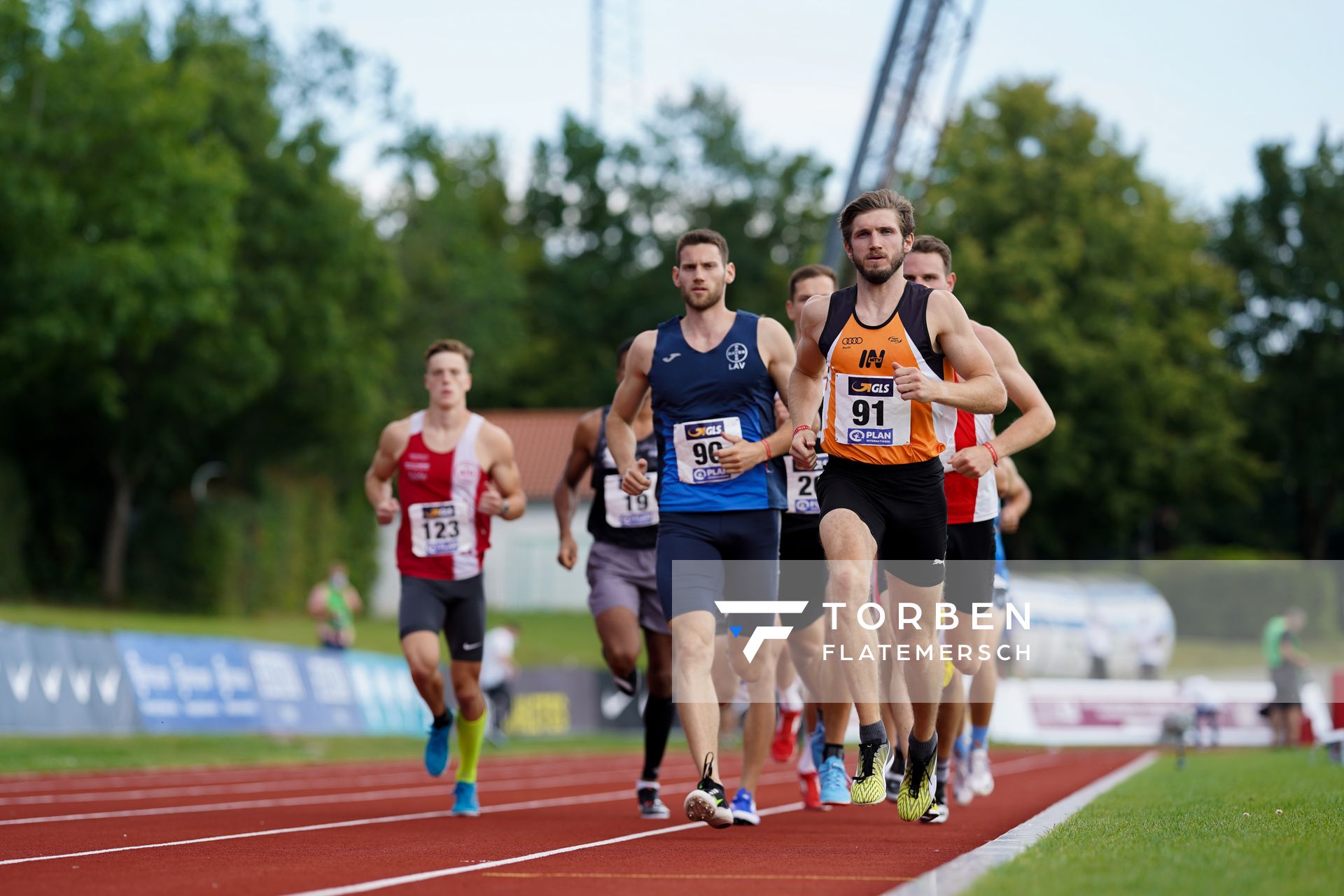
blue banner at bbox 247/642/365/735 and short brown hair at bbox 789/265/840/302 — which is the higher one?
short brown hair at bbox 789/265/840/302

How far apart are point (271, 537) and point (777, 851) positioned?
140 ft

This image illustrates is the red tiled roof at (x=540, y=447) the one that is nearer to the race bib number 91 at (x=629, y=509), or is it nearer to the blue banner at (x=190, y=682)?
the blue banner at (x=190, y=682)

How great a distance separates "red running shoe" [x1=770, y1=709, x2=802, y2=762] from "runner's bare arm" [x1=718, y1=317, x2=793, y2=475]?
3.24 metres

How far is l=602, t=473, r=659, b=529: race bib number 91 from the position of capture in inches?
409

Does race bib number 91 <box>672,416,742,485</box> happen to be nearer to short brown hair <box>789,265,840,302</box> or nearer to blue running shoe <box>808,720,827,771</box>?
short brown hair <box>789,265,840,302</box>

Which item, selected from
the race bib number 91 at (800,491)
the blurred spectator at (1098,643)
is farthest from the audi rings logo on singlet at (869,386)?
the blurred spectator at (1098,643)

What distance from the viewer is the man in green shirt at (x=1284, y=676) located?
2612 cm

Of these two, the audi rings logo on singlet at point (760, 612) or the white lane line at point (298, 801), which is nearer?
the audi rings logo on singlet at point (760, 612)

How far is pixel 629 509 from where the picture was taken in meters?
10.4

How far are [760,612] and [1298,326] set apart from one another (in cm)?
5756

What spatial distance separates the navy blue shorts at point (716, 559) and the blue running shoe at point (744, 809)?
0.92 metres

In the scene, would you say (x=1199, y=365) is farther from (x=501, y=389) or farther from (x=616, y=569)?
(x=616, y=569)

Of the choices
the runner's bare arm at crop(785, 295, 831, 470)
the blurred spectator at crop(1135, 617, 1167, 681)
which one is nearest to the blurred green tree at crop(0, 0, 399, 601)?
the blurred spectator at crop(1135, 617, 1167, 681)

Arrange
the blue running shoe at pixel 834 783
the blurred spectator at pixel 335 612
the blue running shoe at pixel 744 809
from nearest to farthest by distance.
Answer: the blue running shoe at pixel 744 809, the blue running shoe at pixel 834 783, the blurred spectator at pixel 335 612
